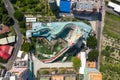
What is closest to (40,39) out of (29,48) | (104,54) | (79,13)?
(29,48)

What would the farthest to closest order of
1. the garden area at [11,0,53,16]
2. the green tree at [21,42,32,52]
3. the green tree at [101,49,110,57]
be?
the green tree at [101,49,110,57] < the garden area at [11,0,53,16] < the green tree at [21,42,32,52]

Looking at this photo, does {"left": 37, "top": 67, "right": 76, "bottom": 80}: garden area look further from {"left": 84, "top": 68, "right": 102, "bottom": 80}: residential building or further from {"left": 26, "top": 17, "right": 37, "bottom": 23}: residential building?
{"left": 26, "top": 17, "right": 37, "bottom": 23}: residential building

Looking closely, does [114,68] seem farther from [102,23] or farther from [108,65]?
[102,23]

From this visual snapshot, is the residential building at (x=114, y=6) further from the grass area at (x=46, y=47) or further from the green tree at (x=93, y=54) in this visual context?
the grass area at (x=46, y=47)

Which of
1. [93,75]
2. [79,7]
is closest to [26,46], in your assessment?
[79,7]

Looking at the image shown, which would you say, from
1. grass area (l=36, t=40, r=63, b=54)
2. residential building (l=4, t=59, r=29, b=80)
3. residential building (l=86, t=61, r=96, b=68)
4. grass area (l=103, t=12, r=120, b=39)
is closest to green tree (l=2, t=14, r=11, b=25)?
grass area (l=36, t=40, r=63, b=54)

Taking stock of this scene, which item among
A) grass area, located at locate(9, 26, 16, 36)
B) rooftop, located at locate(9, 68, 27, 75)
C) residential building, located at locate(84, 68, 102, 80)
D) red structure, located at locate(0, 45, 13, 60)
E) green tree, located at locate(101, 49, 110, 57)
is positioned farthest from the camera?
green tree, located at locate(101, 49, 110, 57)

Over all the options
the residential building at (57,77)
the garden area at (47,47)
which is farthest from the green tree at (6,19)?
the residential building at (57,77)
